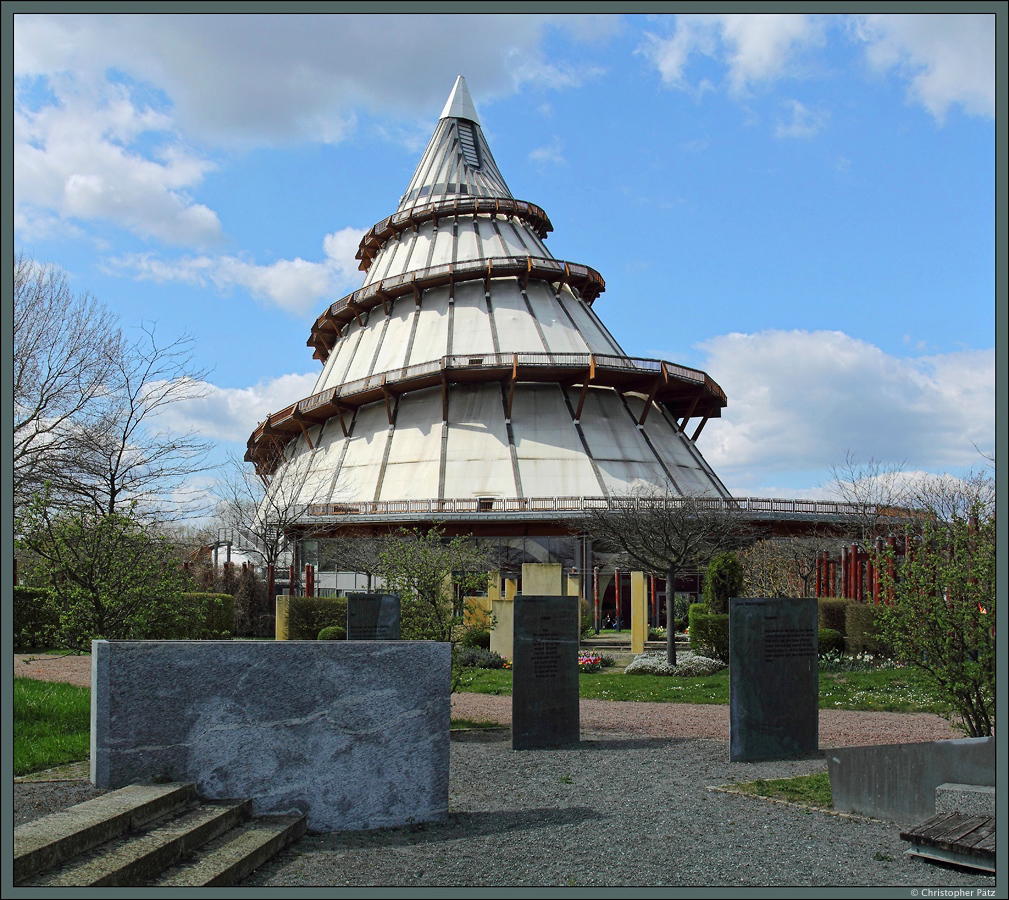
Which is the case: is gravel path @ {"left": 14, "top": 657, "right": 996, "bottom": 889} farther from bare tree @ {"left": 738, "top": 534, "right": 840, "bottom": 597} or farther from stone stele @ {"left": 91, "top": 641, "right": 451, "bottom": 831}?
bare tree @ {"left": 738, "top": 534, "right": 840, "bottom": 597}

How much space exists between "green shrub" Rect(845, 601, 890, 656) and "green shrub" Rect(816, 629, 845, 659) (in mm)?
277

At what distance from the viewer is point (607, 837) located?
6406 mm

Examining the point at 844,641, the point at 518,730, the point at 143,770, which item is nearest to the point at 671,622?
the point at 844,641

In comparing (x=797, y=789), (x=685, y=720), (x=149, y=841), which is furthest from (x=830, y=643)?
(x=149, y=841)

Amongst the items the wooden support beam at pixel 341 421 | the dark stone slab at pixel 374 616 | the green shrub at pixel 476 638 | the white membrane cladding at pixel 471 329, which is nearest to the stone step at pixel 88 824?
the dark stone slab at pixel 374 616

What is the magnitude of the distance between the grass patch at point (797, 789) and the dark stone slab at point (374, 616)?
684 cm

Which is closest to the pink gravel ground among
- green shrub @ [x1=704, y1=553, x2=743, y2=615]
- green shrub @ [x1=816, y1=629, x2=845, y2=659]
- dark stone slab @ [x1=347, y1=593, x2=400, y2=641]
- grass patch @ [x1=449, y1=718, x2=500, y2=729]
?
grass patch @ [x1=449, y1=718, x2=500, y2=729]

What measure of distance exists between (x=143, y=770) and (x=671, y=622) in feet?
52.8

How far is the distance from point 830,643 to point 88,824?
2000 centimetres

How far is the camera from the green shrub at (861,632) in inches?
823

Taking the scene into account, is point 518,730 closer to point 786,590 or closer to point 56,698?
point 56,698

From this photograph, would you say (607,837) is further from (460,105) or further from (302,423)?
(460,105)

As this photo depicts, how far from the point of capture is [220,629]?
27562 millimetres

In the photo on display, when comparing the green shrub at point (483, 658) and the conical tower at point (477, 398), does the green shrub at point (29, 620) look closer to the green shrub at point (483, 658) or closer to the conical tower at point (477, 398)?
the green shrub at point (483, 658)
